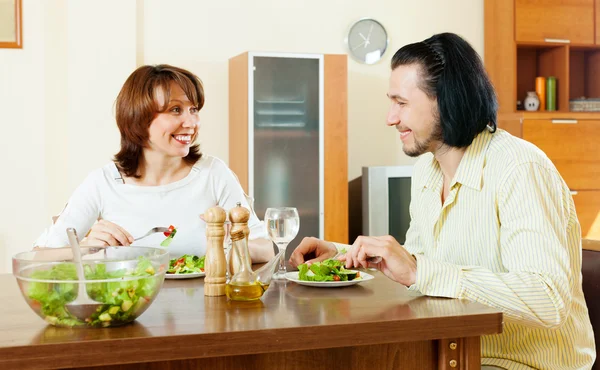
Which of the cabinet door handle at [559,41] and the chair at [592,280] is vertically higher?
the cabinet door handle at [559,41]

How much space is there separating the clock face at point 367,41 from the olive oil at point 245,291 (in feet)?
13.1

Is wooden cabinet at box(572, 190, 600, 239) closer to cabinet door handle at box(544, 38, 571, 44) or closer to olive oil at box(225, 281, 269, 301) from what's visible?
cabinet door handle at box(544, 38, 571, 44)

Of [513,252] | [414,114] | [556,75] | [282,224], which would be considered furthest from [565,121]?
[282,224]

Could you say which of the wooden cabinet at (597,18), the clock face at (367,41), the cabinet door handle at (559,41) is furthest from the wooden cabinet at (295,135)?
the wooden cabinet at (597,18)

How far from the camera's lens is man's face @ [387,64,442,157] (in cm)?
196

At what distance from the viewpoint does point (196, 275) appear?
1.89 m

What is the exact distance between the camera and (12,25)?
4699 mm

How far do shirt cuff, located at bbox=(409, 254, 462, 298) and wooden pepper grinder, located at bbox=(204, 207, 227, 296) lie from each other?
0.42m

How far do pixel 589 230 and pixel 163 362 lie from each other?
4512 millimetres

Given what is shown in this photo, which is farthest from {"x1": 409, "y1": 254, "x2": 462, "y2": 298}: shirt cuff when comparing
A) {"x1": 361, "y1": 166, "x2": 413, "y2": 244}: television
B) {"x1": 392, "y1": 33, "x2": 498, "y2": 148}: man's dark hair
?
{"x1": 361, "y1": 166, "x2": 413, "y2": 244}: television

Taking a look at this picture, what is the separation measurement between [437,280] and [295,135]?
10.9 ft

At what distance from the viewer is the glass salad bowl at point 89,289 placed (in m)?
1.28

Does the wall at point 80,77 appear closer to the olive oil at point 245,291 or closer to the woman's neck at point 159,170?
the woman's neck at point 159,170

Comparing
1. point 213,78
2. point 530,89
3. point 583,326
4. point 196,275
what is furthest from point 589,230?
point 196,275
